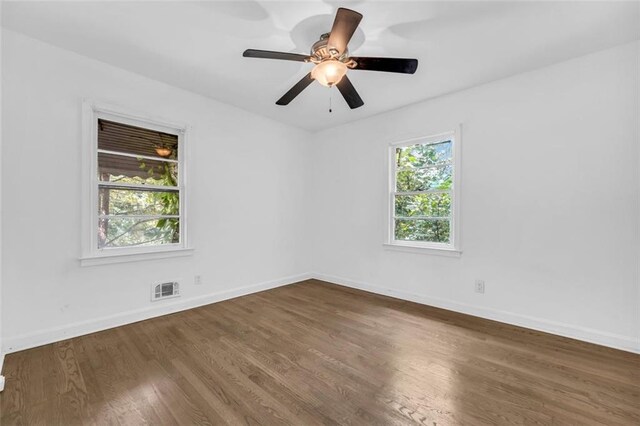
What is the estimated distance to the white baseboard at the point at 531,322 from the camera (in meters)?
2.43

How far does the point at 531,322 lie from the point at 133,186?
14.4 feet

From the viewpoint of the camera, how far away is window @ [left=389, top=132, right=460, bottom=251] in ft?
11.3

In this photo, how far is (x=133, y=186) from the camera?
306 centimetres

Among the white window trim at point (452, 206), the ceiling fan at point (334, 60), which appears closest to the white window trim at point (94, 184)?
the ceiling fan at point (334, 60)

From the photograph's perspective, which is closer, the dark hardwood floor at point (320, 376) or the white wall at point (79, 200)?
the dark hardwood floor at point (320, 376)

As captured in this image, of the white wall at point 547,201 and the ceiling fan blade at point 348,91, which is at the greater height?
the ceiling fan blade at point 348,91

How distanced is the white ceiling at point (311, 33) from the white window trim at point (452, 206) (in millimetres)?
654

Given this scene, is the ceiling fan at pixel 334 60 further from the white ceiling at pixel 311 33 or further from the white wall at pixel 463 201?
the white wall at pixel 463 201

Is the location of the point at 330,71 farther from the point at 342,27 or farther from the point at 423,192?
the point at 423,192

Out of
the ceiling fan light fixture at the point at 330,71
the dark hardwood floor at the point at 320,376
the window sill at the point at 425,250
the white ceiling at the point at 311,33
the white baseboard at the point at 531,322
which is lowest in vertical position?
the dark hardwood floor at the point at 320,376

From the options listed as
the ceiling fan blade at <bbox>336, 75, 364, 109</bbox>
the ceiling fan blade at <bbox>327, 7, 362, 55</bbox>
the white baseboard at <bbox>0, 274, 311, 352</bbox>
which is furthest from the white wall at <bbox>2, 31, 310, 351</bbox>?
the ceiling fan blade at <bbox>327, 7, 362, 55</bbox>

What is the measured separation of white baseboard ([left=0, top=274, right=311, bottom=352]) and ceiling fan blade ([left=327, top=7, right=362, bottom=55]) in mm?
3140

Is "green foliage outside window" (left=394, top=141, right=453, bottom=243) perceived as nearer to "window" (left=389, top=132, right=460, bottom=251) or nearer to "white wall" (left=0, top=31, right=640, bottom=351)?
"window" (left=389, top=132, right=460, bottom=251)

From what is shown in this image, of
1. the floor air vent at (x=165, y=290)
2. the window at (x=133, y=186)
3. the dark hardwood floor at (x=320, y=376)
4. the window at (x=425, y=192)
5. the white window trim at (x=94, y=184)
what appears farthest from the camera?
the window at (x=425, y=192)
